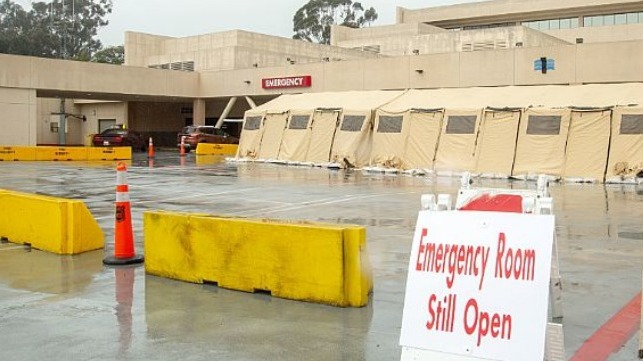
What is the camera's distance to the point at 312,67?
3788 cm

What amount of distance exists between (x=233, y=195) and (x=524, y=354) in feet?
40.5

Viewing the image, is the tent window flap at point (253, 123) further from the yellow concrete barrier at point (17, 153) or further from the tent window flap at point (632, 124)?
the tent window flap at point (632, 124)

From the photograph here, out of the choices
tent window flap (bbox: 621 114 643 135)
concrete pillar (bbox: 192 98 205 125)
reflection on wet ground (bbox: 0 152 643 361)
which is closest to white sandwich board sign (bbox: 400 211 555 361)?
reflection on wet ground (bbox: 0 152 643 361)

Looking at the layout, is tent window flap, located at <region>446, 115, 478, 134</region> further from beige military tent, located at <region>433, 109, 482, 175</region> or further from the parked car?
the parked car

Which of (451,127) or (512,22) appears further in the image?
(512,22)

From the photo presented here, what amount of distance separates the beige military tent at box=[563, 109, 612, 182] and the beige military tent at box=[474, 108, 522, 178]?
1728 mm

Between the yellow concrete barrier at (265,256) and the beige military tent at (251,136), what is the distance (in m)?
22.6

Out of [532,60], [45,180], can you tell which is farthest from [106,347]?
[532,60]

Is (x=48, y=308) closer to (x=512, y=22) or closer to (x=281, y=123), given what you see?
(x=281, y=123)

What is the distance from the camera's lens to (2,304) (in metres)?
6.27

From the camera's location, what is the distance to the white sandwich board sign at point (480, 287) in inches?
140

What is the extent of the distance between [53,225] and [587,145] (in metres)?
16.8

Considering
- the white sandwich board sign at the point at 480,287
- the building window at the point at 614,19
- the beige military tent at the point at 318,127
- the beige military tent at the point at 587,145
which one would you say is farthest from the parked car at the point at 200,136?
the building window at the point at 614,19

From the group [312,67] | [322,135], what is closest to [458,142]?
[322,135]
